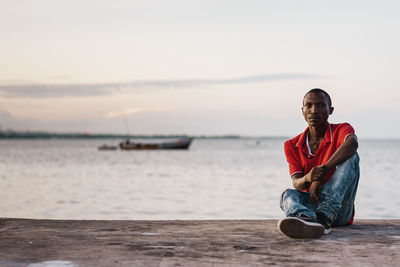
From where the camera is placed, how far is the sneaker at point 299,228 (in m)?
4.06

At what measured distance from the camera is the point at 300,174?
4.63 metres

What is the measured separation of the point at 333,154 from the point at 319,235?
0.65 m

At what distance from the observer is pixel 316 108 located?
14.6 feet

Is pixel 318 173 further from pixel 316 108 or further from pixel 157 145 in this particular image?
pixel 157 145

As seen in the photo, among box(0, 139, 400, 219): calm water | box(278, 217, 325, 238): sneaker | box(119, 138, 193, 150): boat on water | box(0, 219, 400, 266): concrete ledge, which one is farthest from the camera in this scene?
box(119, 138, 193, 150): boat on water

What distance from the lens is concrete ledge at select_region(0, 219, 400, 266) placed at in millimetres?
3461

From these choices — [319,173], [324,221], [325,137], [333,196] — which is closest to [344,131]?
[325,137]

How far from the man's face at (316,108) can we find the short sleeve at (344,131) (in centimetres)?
15

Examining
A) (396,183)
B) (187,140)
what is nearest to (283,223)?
(396,183)

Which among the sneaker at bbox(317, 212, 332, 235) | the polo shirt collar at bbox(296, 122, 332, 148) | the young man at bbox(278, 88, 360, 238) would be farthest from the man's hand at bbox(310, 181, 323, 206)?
the polo shirt collar at bbox(296, 122, 332, 148)

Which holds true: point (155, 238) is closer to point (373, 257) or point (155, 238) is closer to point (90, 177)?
point (373, 257)

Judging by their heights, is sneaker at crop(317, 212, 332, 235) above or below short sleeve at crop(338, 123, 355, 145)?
below

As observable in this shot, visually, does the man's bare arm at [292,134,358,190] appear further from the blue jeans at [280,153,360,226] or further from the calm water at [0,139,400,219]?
the calm water at [0,139,400,219]

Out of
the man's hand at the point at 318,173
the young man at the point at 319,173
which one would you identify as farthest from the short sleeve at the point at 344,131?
the man's hand at the point at 318,173
